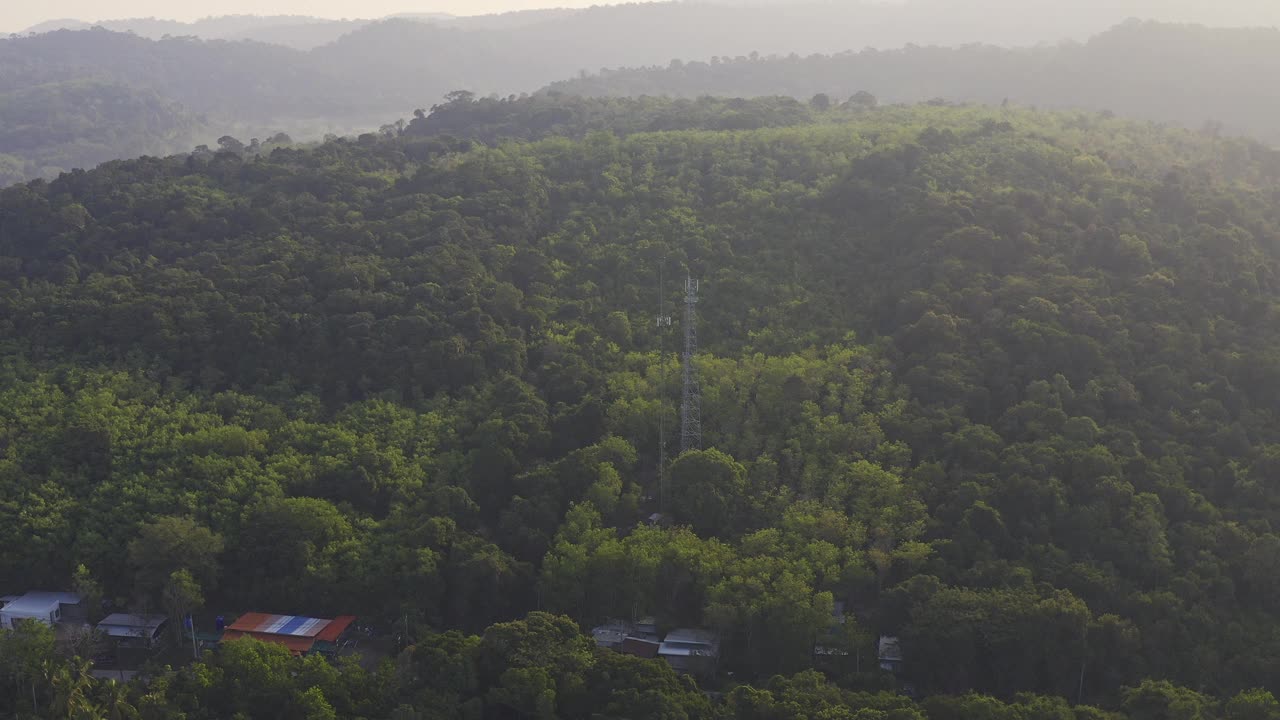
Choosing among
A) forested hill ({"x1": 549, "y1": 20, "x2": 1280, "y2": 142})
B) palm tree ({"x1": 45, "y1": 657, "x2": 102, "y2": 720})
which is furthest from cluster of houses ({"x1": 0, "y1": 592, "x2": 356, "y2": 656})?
forested hill ({"x1": 549, "y1": 20, "x2": 1280, "y2": 142})

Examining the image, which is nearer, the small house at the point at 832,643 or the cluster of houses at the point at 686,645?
the small house at the point at 832,643

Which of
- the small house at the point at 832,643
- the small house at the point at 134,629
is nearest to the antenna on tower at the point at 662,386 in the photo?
the small house at the point at 832,643

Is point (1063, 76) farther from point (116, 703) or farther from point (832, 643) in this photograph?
point (116, 703)

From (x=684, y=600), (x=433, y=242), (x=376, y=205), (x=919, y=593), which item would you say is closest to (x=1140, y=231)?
(x=919, y=593)

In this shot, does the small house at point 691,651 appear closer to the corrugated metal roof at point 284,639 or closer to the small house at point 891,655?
the small house at point 891,655

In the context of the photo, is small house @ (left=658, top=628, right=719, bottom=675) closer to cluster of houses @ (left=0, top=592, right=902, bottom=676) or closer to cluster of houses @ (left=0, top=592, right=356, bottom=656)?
cluster of houses @ (left=0, top=592, right=902, bottom=676)

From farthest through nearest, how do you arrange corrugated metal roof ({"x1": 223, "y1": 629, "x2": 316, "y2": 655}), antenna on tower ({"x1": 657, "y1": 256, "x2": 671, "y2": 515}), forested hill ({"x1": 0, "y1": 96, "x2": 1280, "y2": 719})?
1. antenna on tower ({"x1": 657, "y1": 256, "x2": 671, "y2": 515})
2. corrugated metal roof ({"x1": 223, "y1": 629, "x2": 316, "y2": 655})
3. forested hill ({"x1": 0, "y1": 96, "x2": 1280, "y2": 719})
